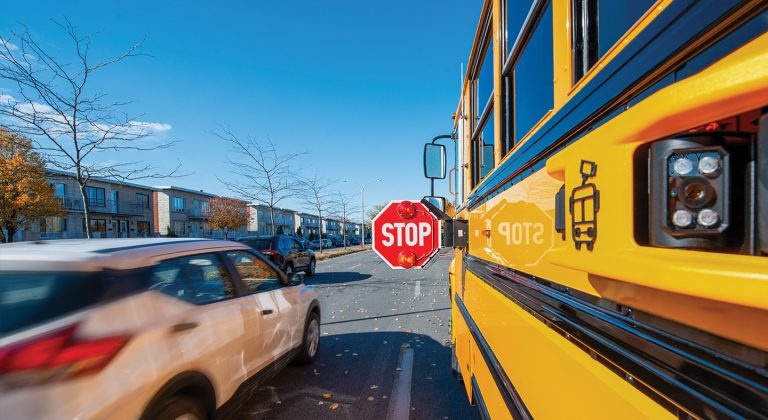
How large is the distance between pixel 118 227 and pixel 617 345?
47.0m

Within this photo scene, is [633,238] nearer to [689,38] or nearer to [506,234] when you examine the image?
[689,38]

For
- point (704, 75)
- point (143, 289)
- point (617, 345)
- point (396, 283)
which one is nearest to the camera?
point (704, 75)

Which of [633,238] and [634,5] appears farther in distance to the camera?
[634,5]

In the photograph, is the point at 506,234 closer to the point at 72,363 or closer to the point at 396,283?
the point at 72,363

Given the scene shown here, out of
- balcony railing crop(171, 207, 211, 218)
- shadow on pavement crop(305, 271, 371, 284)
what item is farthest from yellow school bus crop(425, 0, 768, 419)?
balcony railing crop(171, 207, 211, 218)

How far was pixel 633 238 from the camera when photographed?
0.65 m

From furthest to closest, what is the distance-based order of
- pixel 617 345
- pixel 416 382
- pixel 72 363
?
pixel 416 382 → pixel 72 363 → pixel 617 345

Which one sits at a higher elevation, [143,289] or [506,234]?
[506,234]

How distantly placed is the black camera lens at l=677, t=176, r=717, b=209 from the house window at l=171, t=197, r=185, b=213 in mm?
50183

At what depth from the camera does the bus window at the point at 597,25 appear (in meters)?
0.88

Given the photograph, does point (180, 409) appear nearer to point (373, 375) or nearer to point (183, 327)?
point (183, 327)

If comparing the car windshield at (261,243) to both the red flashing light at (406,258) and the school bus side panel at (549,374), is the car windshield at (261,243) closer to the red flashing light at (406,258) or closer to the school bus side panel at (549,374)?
the red flashing light at (406,258)

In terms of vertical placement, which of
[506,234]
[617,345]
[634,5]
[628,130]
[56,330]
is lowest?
[56,330]

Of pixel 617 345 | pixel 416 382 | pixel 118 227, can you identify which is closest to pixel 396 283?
pixel 416 382
